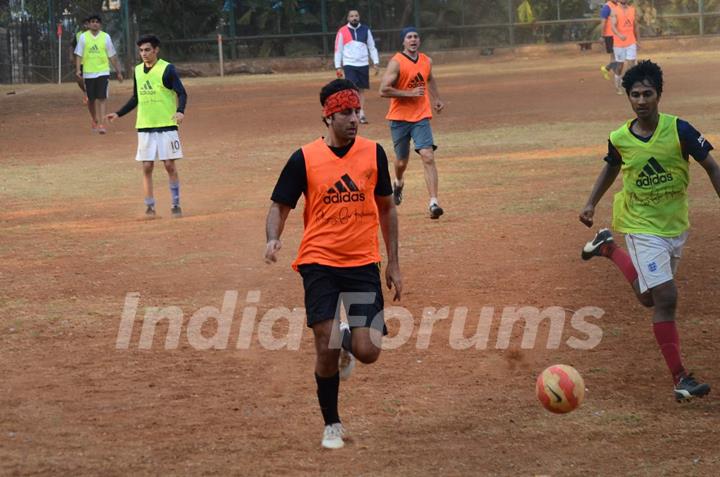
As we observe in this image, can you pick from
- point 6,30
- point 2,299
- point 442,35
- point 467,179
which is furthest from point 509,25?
point 2,299

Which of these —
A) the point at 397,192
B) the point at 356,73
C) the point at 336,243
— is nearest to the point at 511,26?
the point at 356,73

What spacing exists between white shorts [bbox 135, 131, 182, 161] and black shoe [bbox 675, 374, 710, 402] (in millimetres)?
8719

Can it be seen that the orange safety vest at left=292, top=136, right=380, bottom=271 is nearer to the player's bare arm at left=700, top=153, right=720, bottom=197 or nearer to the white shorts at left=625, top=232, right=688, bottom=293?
the white shorts at left=625, top=232, right=688, bottom=293

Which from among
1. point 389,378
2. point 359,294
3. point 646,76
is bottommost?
point 389,378

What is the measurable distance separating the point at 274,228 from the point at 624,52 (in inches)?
957

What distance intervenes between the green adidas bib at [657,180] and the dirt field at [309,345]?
3.31 feet

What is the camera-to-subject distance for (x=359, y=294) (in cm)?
701

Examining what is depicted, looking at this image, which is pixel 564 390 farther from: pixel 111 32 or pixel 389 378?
pixel 111 32

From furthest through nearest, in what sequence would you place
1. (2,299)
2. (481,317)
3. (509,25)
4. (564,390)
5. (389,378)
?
(509,25) < (2,299) < (481,317) < (389,378) < (564,390)

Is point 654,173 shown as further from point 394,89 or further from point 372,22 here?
point 372,22

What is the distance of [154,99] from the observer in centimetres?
1513

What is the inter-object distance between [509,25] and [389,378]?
146 feet

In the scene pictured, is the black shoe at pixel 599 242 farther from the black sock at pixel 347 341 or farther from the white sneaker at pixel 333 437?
the white sneaker at pixel 333 437

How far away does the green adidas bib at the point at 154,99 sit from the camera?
15.1 meters
